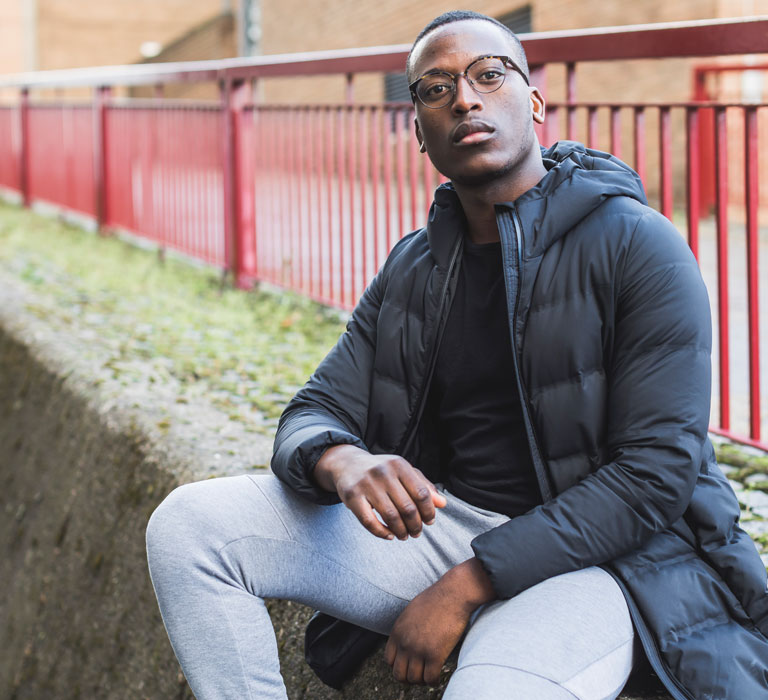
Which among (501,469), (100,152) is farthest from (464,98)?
(100,152)

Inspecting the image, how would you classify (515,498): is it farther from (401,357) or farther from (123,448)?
(123,448)

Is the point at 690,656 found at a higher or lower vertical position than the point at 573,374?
lower

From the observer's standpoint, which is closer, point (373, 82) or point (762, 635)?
point (762, 635)

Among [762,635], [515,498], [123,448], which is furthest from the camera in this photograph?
[123,448]

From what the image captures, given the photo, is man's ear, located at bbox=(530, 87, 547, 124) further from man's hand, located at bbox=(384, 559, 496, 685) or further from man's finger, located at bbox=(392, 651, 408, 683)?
man's finger, located at bbox=(392, 651, 408, 683)

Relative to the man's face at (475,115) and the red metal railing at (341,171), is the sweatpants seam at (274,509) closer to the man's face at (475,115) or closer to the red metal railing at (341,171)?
the man's face at (475,115)

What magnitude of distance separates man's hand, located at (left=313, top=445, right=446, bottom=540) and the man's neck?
59cm

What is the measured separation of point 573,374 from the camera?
7.02ft

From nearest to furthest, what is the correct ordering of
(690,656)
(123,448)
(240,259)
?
(690,656), (123,448), (240,259)

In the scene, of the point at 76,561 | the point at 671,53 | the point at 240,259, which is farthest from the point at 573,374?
the point at 240,259

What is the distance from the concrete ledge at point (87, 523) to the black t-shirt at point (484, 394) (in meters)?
0.63

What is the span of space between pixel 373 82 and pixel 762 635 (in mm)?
15597

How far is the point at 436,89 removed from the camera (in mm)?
2361

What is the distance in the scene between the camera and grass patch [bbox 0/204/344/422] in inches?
203
